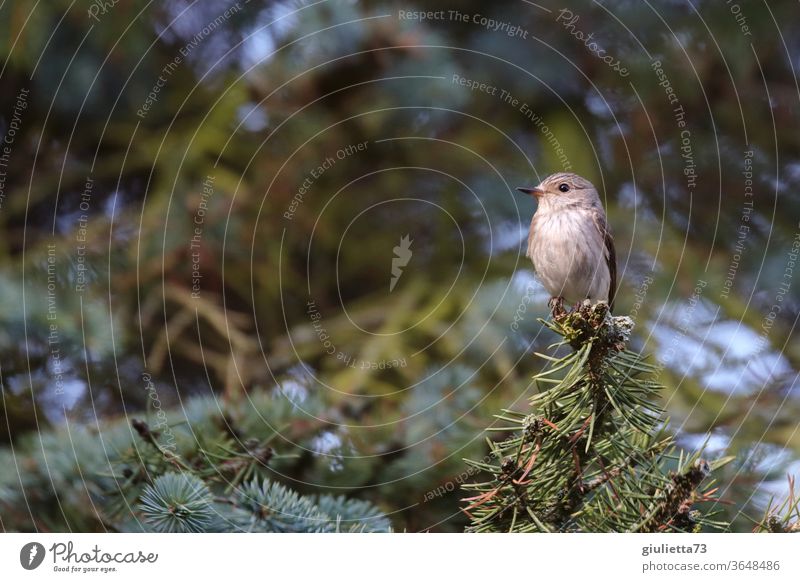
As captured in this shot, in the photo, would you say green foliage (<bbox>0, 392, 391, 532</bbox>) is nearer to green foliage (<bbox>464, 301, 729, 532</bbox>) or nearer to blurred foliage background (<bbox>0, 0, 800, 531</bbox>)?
blurred foliage background (<bbox>0, 0, 800, 531</bbox>)

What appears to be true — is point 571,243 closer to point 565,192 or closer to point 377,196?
point 565,192

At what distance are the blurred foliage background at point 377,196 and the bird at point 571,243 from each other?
455mm

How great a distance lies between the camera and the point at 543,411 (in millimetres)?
1223

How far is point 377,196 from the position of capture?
280cm

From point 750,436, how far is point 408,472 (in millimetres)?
950

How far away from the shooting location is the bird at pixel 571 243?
6.00 ft

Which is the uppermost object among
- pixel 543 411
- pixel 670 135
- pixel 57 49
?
pixel 670 135

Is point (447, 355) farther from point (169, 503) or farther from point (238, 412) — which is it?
point (169, 503)

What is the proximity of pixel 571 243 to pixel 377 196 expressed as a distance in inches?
42.1

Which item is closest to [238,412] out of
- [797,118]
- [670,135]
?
[670,135]

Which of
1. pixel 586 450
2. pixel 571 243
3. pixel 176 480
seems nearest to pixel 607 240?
pixel 571 243

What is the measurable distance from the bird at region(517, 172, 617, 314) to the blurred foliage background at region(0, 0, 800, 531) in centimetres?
45

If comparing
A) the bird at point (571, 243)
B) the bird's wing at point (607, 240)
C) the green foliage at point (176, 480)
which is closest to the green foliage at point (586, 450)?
the green foliage at point (176, 480)

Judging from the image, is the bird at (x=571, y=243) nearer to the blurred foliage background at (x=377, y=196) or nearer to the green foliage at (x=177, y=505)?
the blurred foliage background at (x=377, y=196)
